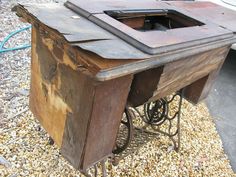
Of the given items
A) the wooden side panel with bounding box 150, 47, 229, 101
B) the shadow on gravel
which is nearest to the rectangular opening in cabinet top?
the wooden side panel with bounding box 150, 47, 229, 101

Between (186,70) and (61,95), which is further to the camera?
(186,70)

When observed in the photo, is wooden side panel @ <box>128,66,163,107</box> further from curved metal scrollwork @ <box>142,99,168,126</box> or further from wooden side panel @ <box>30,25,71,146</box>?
curved metal scrollwork @ <box>142,99,168,126</box>

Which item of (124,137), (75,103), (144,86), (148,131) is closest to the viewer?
(75,103)

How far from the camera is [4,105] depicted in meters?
2.60

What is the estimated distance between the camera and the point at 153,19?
6.71 feet

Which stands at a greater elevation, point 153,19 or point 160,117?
point 153,19

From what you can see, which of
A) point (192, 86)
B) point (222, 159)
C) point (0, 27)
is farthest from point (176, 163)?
point (0, 27)

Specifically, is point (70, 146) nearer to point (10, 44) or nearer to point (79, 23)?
point (79, 23)

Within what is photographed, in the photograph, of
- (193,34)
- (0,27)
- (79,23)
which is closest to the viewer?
(79,23)

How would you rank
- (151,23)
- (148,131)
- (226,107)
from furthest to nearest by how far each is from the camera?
(226,107) → (148,131) → (151,23)

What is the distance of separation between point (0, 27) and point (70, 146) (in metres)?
2.79

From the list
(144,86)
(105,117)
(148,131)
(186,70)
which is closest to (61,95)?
(105,117)

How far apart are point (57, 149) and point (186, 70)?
1226 millimetres

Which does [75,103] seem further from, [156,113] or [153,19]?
[156,113]
